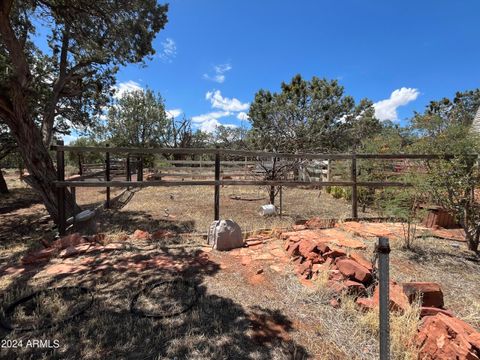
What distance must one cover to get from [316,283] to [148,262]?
1.95 meters

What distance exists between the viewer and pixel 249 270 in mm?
3084

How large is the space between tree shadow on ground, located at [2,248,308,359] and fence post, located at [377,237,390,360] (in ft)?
1.73

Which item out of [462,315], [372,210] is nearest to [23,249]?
[462,315]

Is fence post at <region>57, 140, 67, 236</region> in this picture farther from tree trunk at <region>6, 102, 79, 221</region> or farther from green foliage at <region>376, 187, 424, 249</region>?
green foliage at <region>376, 187, 424, 249</region>

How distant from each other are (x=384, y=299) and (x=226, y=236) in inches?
96.6

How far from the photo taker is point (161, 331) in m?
1.99

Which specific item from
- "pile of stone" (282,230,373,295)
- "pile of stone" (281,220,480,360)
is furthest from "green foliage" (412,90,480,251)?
"pile of stone" (282,230,373,295)

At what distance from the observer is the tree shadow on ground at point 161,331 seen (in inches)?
70.3

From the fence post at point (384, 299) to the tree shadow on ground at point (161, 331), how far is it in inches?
20.8

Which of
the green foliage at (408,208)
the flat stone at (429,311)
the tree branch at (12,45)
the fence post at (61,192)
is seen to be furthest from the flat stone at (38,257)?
the green foliage at (408,208)

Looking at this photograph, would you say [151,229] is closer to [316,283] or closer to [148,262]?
[148,262]

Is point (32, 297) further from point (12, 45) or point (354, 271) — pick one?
point (12, 45)

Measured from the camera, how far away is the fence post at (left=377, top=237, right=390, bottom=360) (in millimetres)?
1506

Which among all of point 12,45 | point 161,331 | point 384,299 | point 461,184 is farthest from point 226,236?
point 12,45
